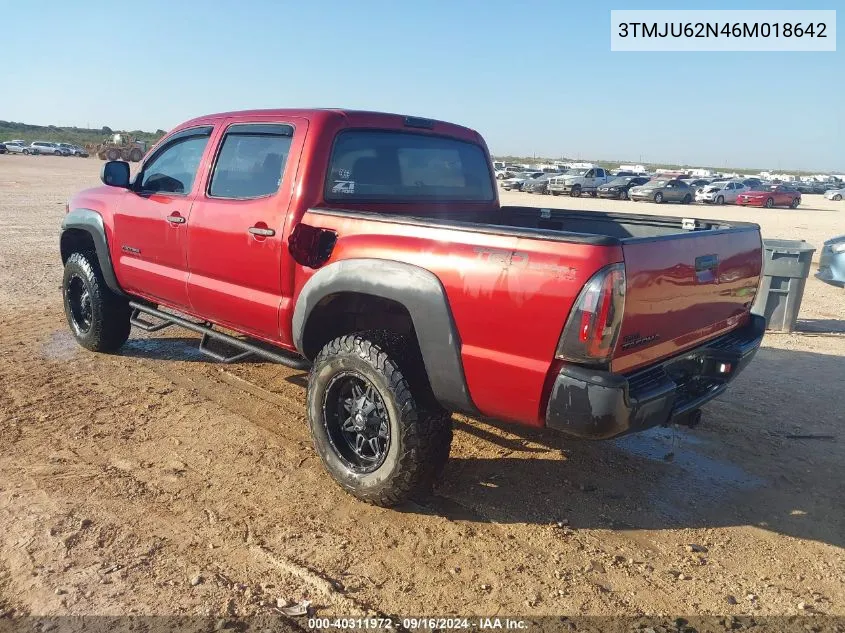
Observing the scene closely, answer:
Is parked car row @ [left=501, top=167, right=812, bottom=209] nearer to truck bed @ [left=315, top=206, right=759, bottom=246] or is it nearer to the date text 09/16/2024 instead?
truck bed @ [left=315, top=206, right=759, bottom=246]

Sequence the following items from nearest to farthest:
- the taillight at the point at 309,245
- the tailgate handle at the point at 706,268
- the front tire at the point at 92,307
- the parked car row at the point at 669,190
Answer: the tailgate handle at the point at 706,268
the taillight at the point at 309,245
the front tire at the point at 92,307
the parked car row at the point at 669,190

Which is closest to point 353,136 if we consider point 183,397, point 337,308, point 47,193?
point 337,308

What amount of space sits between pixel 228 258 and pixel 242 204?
13.4 inches

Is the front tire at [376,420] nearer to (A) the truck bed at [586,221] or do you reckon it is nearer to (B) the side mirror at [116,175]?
(A) the truck bed at [586,221]

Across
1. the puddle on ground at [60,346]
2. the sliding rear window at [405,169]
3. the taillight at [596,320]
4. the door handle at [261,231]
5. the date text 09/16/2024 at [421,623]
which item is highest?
the sliding rear window at [405,169]

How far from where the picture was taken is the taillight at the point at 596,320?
101 inches

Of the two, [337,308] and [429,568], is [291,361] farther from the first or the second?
[429,568]

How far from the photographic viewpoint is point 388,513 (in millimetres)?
3373

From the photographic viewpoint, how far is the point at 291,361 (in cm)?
395

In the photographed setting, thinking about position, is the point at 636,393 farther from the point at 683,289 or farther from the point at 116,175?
the point at 116,175

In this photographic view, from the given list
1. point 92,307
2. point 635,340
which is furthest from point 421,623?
point 92,307

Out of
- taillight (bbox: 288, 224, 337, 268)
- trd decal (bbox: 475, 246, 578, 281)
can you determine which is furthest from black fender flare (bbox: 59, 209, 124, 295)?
trd decal (bbox: 475, 246, 578, 281)

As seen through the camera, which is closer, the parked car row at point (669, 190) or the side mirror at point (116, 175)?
the side mirror at point (116, 175)

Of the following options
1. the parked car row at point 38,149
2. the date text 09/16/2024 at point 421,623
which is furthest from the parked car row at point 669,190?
the parked car row at point 38,149
